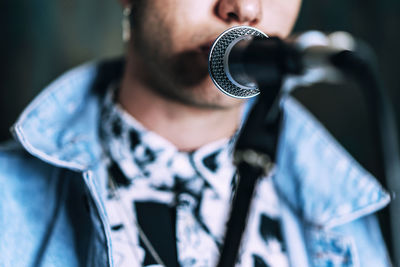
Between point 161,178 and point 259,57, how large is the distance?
1.35ft

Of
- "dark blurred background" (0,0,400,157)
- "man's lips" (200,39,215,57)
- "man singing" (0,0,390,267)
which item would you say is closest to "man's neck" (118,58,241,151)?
"man singing" (0,0,390,267)

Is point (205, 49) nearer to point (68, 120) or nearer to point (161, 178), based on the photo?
point (161, 178)

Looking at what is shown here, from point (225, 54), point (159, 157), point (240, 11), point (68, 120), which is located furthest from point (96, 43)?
point (225, 54)

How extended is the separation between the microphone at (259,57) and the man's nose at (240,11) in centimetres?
11

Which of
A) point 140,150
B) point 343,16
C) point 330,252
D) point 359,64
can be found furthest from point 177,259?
point 343,16

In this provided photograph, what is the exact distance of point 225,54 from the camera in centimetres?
41

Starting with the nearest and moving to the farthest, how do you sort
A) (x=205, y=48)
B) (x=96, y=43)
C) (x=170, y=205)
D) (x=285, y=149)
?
1. (x=205, y=48)
2. (x=170, y=205)
3. (x=285, y=149)
4. (x=96, y=43)

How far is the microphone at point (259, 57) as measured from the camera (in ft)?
1.10

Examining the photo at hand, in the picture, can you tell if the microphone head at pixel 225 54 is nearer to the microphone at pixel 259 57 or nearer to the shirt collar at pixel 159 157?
the microphone at pixel 259 57

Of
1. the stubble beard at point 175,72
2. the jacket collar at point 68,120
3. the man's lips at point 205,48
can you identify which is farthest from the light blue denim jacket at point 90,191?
Result: the man's lips at point 205,48

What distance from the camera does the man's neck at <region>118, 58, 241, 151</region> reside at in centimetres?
80

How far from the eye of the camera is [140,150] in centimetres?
75

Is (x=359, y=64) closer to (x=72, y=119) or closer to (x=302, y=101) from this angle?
(x=72, y=119)

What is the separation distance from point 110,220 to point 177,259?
0.42 ft
